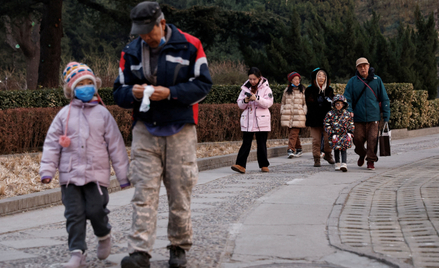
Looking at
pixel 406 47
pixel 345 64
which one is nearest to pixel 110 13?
pixel 345 64

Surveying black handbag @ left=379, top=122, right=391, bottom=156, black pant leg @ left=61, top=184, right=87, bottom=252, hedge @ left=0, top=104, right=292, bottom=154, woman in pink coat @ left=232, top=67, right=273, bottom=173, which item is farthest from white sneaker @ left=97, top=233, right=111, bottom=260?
hedge @ left=0, top=104, right=292, bottom=154

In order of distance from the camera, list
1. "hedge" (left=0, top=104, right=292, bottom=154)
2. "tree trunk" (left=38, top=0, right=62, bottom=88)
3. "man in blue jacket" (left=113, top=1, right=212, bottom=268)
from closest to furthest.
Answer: "man in blue jacket" (left=113, top=1, right=212, bottom=268)
"hedge" (left=0, top=104, right=292, bottom=154)
"tree trunk" (left=38, top=0, right=62, bottom=88)

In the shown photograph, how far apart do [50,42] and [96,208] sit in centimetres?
1809

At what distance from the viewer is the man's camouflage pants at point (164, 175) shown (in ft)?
13.5

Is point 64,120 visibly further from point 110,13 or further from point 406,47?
point 406,47

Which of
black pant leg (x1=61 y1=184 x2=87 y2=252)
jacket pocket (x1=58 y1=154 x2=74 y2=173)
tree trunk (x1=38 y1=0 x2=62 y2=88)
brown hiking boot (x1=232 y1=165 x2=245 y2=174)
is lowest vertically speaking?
brown hiking boot (x1=232 y1=165 x2=245 y2=174)

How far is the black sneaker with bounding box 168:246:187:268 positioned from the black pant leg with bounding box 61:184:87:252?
2.09ft

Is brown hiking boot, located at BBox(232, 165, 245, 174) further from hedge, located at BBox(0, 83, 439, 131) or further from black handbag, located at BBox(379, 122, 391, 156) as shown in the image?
hedge, located at BBox(0, 83, 439, 131)

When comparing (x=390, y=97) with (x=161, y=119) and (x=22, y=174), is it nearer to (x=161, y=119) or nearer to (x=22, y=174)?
(x=22, y=174)

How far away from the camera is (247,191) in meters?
8.27

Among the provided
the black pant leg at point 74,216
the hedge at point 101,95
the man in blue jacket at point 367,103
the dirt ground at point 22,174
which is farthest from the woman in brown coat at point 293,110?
the black pant leg at point 74,216

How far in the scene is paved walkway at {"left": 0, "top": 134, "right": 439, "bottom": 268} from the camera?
4.52 meters

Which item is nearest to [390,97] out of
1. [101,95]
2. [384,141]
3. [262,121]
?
[101,95]

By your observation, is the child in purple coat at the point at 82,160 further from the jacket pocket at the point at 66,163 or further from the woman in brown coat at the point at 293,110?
the woman in brown coat at the point at 293,110
